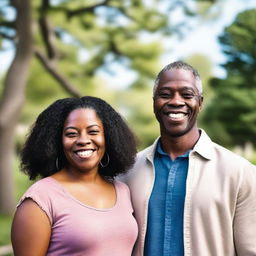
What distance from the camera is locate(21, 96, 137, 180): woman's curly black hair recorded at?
315 centimetres

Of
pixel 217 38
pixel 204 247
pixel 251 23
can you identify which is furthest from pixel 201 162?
pixel 217 38

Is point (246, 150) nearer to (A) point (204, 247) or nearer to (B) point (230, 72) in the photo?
(B) point (230, 72)

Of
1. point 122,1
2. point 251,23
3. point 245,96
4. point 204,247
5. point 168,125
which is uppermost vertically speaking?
point 122,1

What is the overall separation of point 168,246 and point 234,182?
51 centimetres

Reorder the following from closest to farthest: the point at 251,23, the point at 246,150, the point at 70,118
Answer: the point at 70,118
the point at 251,23
the point at 246,150

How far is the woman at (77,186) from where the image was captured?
9.32 feet

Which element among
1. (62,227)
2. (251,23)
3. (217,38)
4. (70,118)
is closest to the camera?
(62,227)

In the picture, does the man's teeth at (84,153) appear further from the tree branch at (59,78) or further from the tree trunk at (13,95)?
the tree branch at (59,78)

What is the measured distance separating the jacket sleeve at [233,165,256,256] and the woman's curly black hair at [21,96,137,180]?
0.74 m

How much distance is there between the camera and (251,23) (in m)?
11.1

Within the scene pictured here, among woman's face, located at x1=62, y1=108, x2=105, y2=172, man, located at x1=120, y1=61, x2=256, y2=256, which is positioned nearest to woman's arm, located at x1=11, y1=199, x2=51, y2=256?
woman's face, located at x1=62, y1=108, x2=105, y2=172

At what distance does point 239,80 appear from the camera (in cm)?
1354

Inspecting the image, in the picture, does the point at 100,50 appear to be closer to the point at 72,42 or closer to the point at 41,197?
the point at 72,42

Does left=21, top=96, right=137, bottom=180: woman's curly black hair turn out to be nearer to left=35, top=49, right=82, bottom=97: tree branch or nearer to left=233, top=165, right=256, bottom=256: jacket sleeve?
left=233, top=165, right=256, bottom=256: jacket sleeve
